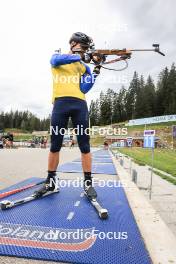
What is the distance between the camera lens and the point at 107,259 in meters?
2.29

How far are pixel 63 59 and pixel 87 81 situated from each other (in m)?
0.50

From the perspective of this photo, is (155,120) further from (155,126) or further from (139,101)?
(139,101)

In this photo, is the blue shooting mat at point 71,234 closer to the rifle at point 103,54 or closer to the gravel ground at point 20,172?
the gravel ground at point 20,172

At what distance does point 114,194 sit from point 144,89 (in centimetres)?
11038

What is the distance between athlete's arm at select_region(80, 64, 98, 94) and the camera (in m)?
4.55

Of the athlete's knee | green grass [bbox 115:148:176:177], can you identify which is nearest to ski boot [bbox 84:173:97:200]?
the athlete's knee

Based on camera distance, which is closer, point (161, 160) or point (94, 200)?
point (94, 200)

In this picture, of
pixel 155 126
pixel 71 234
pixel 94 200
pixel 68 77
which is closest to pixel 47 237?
pixel 71 234

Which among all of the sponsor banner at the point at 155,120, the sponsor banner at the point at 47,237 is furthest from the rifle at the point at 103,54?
the sponsor banner at the point at 155,120

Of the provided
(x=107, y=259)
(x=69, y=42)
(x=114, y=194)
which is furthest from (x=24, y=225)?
(x=69, y=42)

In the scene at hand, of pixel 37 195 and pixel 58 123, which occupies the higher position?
pixel 58 123

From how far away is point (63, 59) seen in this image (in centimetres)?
435

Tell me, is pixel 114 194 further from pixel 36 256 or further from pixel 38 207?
pixel 36 256

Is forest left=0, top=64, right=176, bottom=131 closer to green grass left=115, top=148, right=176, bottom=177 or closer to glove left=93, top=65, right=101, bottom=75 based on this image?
green grass left=115, top=148, right=176, bottom=177
